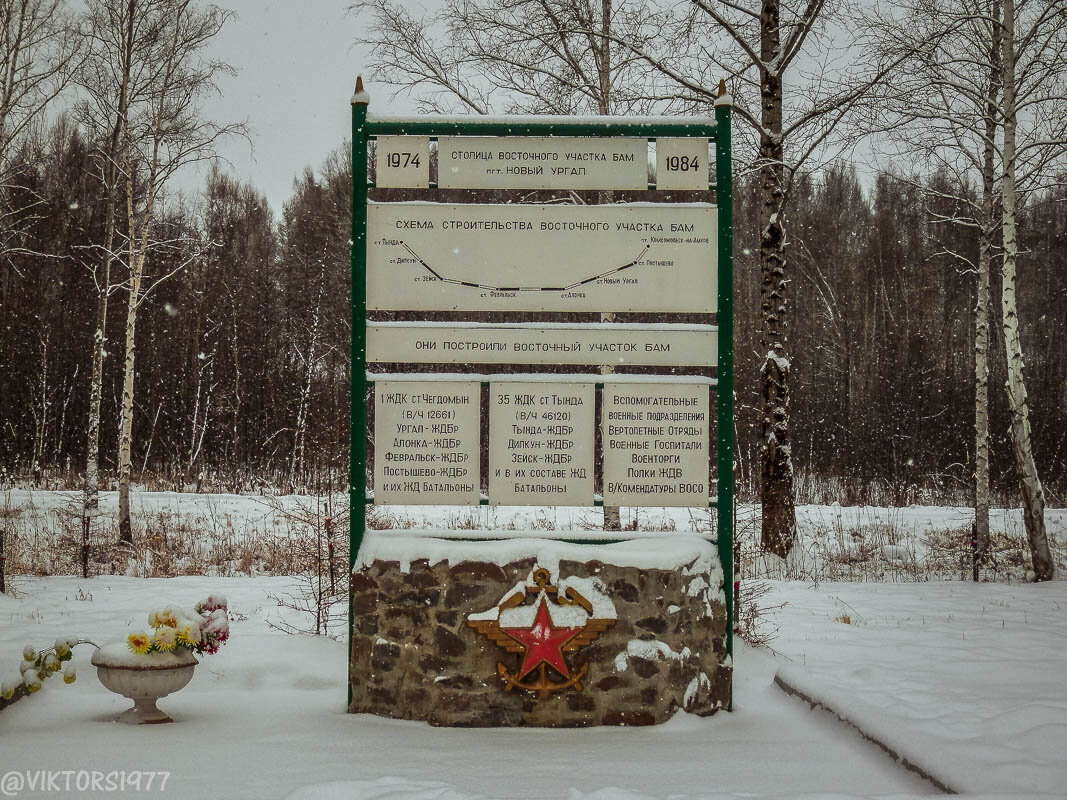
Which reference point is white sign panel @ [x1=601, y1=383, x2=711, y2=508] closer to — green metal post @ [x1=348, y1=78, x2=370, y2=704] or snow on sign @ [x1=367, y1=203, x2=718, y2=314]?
snow on sign @ [x1=367, y1=203, x2=718, y2=314]

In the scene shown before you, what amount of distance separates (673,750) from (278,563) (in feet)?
26.7

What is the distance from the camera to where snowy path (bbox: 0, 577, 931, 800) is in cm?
355

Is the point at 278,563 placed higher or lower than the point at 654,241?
lower

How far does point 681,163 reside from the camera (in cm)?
495

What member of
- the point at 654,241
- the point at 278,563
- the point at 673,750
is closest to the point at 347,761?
the point at 673,750

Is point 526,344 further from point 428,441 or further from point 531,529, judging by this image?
point 531,529

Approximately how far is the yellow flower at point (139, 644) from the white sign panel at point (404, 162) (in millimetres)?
2998

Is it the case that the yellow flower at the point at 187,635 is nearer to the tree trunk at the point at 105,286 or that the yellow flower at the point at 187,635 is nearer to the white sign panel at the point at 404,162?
the white sign panel at the point at 404,162

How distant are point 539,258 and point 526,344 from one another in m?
0.56

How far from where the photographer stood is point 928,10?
10.3 meters

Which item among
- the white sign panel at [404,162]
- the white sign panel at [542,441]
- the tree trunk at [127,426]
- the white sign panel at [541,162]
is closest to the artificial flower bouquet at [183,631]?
the white sign panel at [542,441]

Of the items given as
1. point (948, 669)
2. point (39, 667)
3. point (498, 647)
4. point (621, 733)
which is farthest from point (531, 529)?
point (39, 667)

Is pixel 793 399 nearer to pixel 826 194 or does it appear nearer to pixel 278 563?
pixel 826 194

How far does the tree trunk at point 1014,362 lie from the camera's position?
32.8 feet
